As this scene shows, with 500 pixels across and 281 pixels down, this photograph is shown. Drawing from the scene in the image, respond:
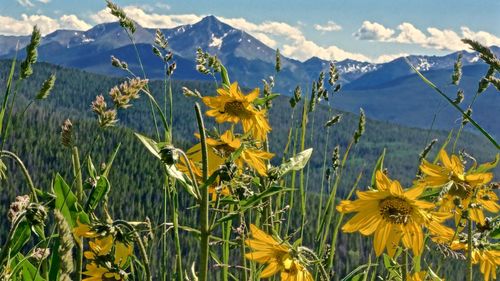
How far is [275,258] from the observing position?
6.44 feet

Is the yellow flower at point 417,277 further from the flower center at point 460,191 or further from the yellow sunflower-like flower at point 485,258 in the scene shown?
the flower center at point 460,191

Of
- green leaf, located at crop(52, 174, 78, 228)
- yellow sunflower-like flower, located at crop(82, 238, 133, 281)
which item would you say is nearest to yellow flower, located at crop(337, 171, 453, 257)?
yellow sunflower-like flower, located at crop(82, 238, 133, 281)

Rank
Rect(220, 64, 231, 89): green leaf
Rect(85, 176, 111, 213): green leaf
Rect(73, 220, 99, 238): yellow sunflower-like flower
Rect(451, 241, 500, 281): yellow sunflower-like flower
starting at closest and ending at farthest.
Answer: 1. Rect(73, 220, 99, 238): yellow sunflower-like flower
2. Rect(85, 176, 111, 213): green leaf
3. Rect(451, 241, 500, 281): yellow sunflower-like flower
4. Rect(220, 64, 231, 89): green leaf

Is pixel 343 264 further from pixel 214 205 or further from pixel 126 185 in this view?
pixel 214 205

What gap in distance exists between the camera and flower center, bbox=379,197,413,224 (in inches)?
73.9

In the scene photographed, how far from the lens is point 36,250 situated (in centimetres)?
190

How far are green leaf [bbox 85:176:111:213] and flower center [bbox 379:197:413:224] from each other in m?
0.84

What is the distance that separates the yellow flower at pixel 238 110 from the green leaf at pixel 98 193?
0.53m

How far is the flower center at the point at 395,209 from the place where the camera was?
6.16ft

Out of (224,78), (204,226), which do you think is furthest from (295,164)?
(224,78)

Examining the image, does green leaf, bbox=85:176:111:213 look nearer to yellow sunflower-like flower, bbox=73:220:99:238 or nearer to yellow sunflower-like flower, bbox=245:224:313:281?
yellow sunflower-like flower, bbox=73:220:99:238

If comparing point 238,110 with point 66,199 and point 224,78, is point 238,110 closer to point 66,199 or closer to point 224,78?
point 224,78

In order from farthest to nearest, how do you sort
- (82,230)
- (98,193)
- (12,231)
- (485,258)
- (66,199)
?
(485,258) < (98,193) < (66,199) < (82,230) < (12,231)

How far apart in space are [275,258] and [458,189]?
686 millimetres
